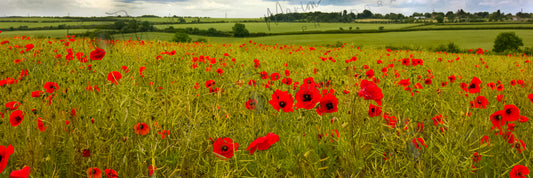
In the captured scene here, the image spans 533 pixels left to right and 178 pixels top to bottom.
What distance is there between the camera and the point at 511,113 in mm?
1531

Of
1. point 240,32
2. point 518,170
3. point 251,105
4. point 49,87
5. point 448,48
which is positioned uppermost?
point 240,32

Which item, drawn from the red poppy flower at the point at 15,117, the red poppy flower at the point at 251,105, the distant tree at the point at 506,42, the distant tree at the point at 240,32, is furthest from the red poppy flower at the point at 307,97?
the distant tree at the point at 506,42

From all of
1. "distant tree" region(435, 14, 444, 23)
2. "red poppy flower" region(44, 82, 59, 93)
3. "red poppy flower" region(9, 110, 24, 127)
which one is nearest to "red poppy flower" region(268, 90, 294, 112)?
"red poppy flower" region(9, 110, 24, 127)

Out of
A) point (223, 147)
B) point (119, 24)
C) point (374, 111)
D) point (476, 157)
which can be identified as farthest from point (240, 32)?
point (223, 147)

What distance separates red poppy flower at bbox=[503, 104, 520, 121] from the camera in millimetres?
1491

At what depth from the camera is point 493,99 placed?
304 centimetres

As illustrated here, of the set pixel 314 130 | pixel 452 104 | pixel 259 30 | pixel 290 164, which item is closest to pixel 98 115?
pixel 290 164

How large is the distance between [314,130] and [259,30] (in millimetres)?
29682

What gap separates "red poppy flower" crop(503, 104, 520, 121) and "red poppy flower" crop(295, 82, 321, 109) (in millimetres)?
1041

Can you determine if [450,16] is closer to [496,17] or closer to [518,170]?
[496,17]

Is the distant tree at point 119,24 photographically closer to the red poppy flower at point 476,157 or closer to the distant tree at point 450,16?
the red poppy flower at point 476,157

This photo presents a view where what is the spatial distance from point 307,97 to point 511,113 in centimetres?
113

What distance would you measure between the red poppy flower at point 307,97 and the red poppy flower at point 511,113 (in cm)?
104

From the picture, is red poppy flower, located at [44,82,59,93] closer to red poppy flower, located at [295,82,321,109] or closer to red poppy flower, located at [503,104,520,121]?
red poppy flower, located at [295,82,321,109]
